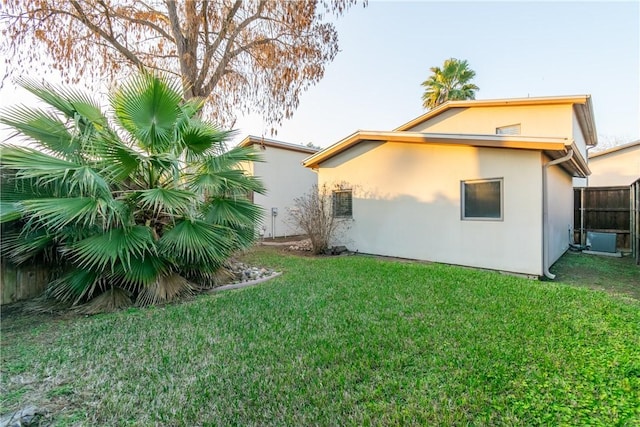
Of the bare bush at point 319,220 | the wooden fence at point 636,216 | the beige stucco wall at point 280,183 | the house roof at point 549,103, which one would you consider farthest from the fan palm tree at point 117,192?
the wooden fence at point 636,216

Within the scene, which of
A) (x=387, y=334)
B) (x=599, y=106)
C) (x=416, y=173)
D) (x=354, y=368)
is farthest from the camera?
(x=599, y=106)

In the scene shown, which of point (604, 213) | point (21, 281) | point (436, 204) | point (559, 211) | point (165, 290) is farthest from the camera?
point (604, 213)

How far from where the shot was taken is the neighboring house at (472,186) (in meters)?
6.88

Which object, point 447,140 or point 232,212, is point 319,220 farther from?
point 447,140

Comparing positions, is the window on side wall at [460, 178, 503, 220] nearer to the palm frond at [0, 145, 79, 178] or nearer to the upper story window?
the upper story window

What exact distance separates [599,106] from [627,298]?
12274mm

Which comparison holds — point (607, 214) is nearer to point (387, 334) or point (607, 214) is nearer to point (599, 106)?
point (599, 106)

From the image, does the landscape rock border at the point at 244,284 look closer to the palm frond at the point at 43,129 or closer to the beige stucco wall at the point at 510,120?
the palm frond at the point at 43,129

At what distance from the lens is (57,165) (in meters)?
4.38

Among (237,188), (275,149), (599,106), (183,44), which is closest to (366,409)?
(237,188)

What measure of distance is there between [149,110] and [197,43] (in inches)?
212

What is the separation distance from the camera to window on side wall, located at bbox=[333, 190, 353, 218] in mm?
10680

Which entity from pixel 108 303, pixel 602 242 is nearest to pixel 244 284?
pixel 108 303

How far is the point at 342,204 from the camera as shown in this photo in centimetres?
1093
